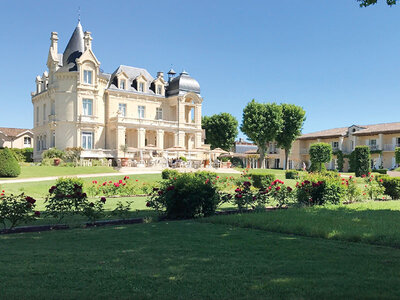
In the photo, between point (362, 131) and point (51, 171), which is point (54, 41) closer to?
point (51, 171)

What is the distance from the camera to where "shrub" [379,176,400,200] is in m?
18.5

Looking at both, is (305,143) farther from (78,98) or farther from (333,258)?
(333,258)

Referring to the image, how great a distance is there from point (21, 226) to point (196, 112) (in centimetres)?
4200

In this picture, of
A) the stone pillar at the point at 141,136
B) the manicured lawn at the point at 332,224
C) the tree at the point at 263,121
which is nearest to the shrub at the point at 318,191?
the manicured lawn at the point at 332,224

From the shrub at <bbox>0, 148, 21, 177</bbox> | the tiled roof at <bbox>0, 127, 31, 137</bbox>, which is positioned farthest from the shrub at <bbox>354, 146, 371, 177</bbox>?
the tiled roof at <bbox>0, 127, 31, 137</bbox>

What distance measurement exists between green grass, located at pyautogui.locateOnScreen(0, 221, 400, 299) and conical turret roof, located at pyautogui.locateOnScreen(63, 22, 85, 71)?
38610 millimetres

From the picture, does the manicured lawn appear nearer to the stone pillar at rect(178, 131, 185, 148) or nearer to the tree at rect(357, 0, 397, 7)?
the tree at rect(357, 0, 397, 7)

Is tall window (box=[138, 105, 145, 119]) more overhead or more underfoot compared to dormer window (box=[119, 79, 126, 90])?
more underfoot

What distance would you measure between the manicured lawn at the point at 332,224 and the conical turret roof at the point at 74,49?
123 ft

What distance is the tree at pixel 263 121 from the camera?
53781 mm

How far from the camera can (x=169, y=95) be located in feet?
168

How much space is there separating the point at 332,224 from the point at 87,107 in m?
38.5

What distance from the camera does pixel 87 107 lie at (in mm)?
Answer: 43719

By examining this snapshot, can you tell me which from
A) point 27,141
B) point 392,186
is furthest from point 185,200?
point 27,141
